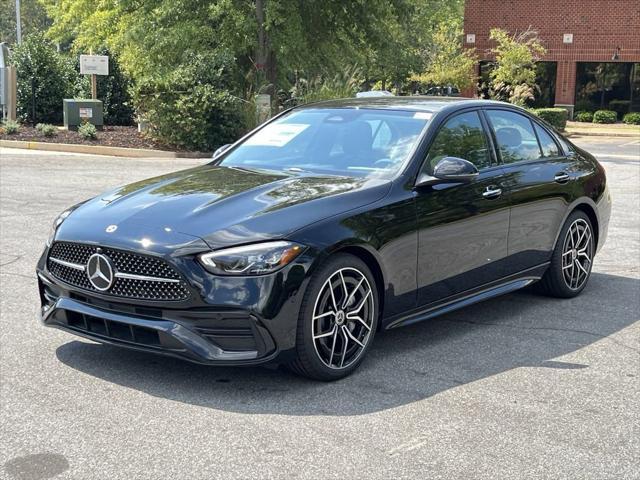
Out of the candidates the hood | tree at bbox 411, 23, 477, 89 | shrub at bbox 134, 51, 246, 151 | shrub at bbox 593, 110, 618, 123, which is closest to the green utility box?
shrub at bbox 134, 51, 246, 151

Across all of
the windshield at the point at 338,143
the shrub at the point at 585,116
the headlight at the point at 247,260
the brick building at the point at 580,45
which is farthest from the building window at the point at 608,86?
the headlight at the point at 247,260

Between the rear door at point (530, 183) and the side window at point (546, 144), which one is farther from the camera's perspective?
the side window at point (546, 144)

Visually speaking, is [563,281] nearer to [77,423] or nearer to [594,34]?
[77,423]

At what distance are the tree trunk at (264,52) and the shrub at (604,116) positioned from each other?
21.8 m

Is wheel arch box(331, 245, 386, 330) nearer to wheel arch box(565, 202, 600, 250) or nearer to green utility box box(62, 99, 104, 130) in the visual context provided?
wheel arch box(565, 202, 600, 250)

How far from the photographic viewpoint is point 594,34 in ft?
140

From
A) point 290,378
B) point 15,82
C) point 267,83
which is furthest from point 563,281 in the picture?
point 15,82

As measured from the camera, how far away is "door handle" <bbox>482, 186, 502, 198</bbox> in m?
5.88

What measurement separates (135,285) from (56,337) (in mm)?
1337

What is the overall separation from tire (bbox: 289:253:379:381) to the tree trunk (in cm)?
1922

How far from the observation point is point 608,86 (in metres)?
43.2

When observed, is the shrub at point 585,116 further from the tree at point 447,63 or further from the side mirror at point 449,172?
the side mirror at point 449,172

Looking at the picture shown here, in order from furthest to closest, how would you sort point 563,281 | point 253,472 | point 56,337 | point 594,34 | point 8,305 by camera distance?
point 594,34 < point 563,281 < point 8,305 < point 56,337 < point 253,472

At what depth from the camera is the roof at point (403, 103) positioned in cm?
602
